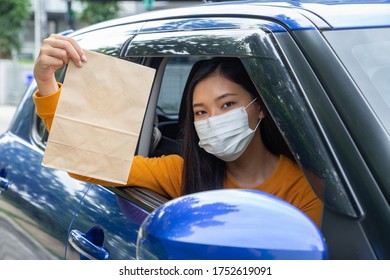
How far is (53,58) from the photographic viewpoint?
2242 mm

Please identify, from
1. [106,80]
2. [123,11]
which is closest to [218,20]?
[106,80]

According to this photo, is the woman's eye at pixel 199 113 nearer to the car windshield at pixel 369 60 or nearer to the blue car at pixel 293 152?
the blue car at pixel 293 152

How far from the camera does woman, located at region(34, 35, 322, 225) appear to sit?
7.43 ft

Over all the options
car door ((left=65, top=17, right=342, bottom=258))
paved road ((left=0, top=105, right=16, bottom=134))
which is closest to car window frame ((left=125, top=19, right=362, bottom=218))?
car door ((left=65, top=17, right=342, bottom=258))

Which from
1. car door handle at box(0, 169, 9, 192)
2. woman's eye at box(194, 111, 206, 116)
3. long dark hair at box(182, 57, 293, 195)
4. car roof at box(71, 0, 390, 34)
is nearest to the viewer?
car roof at box(71, 0, 390, 34)

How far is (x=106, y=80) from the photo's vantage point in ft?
6.73

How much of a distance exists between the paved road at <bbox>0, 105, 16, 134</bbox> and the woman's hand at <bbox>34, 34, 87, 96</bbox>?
13.7m

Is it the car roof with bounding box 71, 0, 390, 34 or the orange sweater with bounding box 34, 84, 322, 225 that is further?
the orange sweater with bounding box 34, 84, 322, 225

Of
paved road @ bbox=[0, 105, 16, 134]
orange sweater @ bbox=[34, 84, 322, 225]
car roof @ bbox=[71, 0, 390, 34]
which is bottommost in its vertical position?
paved road @ bbox=[0, 105, 16, 134]

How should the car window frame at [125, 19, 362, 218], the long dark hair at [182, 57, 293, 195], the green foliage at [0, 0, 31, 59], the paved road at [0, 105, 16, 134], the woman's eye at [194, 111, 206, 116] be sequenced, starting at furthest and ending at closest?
the green foliage at [0, 0, 31, 59], the paved road at [0, 105, 16, 134], the long dark hair at [182, 57, 293, 195], the woman's eye at [194, 111, 206, 116], the car window frame at [125, 19, 362, 218]

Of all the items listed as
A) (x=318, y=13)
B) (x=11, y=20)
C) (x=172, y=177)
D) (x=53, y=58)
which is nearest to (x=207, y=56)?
(x=318, y=13)

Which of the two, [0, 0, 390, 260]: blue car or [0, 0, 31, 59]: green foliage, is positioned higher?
[0, 0, 390, 260]: blue car

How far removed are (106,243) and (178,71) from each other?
4.28m

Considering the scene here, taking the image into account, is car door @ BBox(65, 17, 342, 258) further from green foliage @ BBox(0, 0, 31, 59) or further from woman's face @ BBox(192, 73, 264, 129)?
green foliage @ BBox(0, 0, 31, 59)
